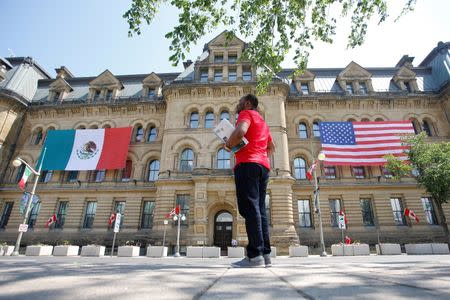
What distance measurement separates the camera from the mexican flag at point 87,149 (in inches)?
909

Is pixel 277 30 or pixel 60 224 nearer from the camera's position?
pixel 277 30

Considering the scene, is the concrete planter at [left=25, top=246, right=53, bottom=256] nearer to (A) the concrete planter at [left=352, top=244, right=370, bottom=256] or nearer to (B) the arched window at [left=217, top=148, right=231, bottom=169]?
(B) the arched window at [left=217, top=148, right=231, bottom=169]

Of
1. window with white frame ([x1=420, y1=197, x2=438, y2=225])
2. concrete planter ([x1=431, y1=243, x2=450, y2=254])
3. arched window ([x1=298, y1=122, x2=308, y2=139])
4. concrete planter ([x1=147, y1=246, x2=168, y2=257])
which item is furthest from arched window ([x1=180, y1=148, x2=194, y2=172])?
window with white frame ([x1=420, y1=197, x2=438, y2=225])

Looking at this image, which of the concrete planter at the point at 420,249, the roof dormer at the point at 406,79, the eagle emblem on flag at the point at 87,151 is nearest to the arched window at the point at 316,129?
the roof dormer at the point at 406,79

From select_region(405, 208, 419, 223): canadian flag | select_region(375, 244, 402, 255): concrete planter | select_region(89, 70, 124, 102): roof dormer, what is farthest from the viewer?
select_region(89, 70, 124, 102): roof dormer

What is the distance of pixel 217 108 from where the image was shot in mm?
23828

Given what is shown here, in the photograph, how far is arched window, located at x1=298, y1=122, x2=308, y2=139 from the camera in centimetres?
2499

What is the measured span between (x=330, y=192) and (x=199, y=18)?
64.7ft

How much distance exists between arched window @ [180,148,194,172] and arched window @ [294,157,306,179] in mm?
9714

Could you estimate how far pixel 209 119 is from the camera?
78.6 ft

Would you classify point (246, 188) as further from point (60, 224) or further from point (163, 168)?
point (60, 224)

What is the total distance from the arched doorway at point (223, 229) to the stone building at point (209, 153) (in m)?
0.08

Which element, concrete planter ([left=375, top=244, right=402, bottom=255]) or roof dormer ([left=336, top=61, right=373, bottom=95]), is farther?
roof dormer ([left=336, top=61, right=373, bottom=95])

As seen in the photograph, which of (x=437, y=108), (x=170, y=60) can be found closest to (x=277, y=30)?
(x=170, y=60)
